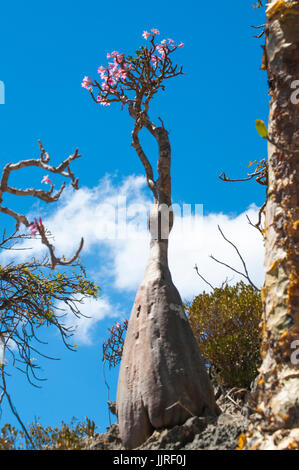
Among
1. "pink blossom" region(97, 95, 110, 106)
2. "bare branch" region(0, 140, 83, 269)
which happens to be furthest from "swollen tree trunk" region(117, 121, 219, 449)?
"pink blossom" region(97, 95, 110, 106)

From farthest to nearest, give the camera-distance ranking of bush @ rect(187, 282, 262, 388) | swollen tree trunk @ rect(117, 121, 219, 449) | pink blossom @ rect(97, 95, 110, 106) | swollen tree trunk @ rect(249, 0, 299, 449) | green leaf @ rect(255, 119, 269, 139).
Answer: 1. pink blossom @ rect(97, 95, 110, 106)
2. bush @ rect(187, 282, 262, 388)
3. swollen tree trunk @ rect(117, 121, 219, 449)
4. green leaf @ rect(255, 119, 269, 139)
5. swollen tree trunk @ rect(249, 0, 299, 449)

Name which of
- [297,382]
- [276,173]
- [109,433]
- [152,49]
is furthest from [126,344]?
[152,49]

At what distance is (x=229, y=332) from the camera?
30.8ft

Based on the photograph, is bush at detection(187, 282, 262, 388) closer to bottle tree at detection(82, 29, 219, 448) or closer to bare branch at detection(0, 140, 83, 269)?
bottle tree at detection(82, 29, 219, 448)

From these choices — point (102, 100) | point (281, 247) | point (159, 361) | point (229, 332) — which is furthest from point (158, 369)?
point (102, 100)

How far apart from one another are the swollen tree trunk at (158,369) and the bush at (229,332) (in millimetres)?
2177

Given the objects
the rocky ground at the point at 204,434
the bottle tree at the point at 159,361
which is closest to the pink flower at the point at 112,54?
the bottle tree at the point at 159,361

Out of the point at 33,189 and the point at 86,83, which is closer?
the point at 33,189

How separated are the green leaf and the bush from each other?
168 inches

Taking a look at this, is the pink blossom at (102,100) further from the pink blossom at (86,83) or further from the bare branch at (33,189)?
the bare branch at (33,189)

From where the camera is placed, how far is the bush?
8984 mm

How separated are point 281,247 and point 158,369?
2170 millimetres

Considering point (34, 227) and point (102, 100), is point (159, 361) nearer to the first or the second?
point (34, 227)

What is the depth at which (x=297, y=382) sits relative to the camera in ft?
17.3
